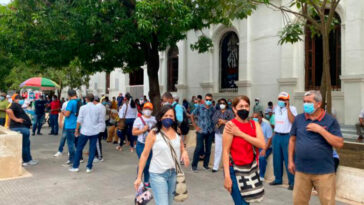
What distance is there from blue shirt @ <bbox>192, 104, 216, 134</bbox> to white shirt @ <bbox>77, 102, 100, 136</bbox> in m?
2.37

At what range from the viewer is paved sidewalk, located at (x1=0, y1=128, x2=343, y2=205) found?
18.0ft

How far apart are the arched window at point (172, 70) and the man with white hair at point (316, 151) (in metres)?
17.7

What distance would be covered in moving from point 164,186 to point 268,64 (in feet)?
40.4

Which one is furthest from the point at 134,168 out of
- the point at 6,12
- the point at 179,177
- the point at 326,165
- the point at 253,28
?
the point at 253,28

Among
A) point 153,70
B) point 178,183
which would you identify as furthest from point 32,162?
point 178,183

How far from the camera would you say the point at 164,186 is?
12.1 feet

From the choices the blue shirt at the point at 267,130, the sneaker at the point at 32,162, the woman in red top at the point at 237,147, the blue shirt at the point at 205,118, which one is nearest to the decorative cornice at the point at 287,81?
the blue shirt at the point at 205,118

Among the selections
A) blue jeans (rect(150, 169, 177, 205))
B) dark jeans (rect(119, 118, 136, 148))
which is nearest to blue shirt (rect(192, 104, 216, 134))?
dark jeans (rect(119, 118, 136, 148))

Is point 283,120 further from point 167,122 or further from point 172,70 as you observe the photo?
point 172,70

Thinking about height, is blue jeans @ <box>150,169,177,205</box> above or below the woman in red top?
below

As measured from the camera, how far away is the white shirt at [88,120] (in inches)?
295

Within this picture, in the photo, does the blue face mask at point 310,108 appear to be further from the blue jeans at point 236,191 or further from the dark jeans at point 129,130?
the dark jeans at point 129,130

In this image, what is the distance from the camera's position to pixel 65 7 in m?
10.1

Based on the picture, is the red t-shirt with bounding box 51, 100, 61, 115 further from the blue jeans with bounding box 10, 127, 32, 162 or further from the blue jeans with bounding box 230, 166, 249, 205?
the blue jeans with bounding box 230, 166, 249, 205
